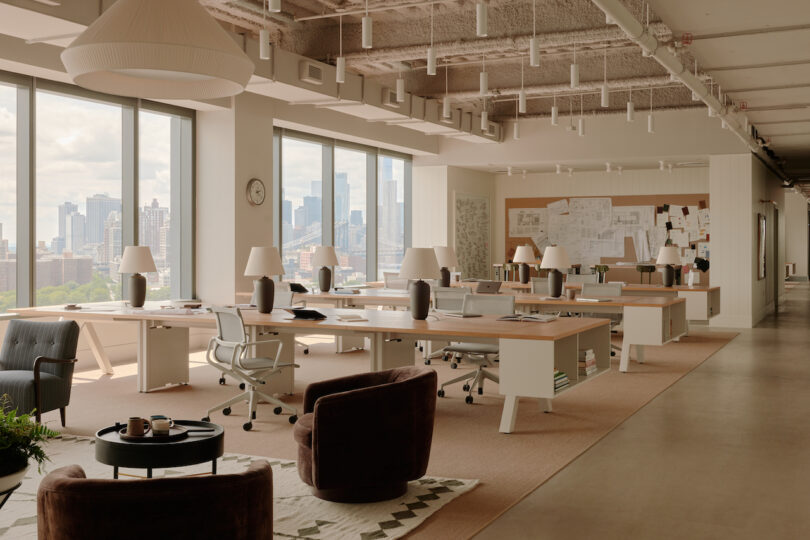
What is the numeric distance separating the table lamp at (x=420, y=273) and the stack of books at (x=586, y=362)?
4.27 feet

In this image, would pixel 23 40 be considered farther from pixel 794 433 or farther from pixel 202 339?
pixel 794 433

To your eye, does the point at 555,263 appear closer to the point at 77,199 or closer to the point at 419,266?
the point at 419,266

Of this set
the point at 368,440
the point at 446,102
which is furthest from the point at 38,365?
the point at 446,102

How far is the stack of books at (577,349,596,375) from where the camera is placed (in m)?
6.38

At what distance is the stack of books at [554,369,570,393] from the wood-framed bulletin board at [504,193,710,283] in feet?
36.5

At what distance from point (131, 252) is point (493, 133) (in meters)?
8.73

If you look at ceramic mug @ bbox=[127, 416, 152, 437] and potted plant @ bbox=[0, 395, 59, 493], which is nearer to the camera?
potted plant @ bbox=[0, 395, 59, 493]

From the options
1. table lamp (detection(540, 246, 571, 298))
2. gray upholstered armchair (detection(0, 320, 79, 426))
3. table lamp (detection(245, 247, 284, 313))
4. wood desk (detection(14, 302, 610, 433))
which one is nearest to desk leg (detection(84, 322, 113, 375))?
wood desk (detection(14, 302, 610, 433))

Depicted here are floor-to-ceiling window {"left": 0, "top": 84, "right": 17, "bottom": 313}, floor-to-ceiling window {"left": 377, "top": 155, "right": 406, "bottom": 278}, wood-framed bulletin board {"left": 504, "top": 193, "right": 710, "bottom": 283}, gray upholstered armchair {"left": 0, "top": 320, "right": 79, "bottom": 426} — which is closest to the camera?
gray upholstered armchair {"left": 0, "top": 320, "right": 79, "bottom": 426}

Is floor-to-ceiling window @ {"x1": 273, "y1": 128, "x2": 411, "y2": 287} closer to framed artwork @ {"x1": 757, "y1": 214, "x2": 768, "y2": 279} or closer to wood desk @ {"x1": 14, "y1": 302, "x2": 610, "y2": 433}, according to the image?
wood desk @ {"x1": 14, "y1": 302, "x2": 610, "y2": 433}

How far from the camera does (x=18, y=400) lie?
5.69m

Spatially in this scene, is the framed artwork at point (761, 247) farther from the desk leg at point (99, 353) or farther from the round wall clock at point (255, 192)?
the desk leg at point (99, 353)

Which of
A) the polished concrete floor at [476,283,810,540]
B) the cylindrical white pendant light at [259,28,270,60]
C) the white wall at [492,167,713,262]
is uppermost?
the cylindrical white pendant light at [259,28,270,60]

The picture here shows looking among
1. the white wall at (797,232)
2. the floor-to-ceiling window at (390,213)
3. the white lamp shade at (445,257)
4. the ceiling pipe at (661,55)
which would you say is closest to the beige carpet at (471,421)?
the white lamp shade at (445,257)
